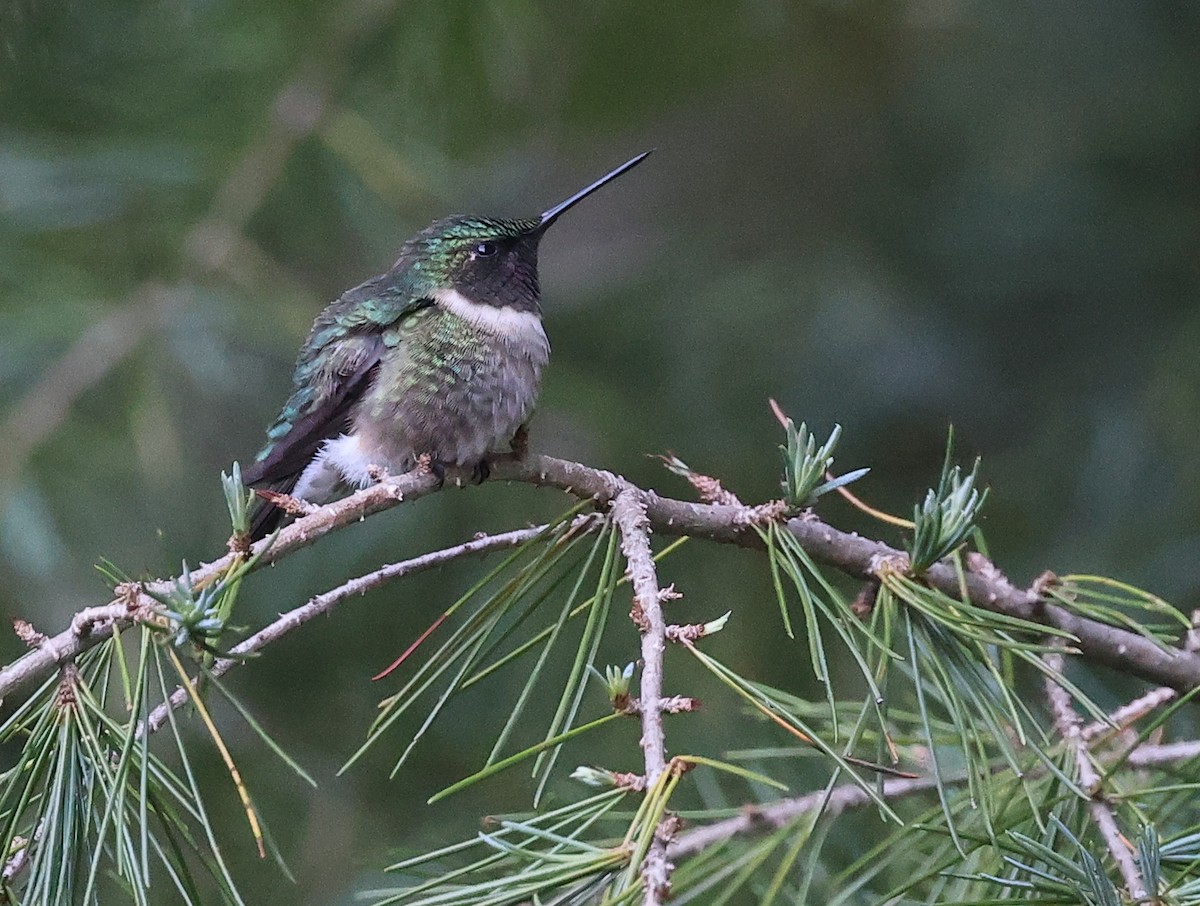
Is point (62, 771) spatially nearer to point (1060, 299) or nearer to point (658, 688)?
point (658, 688)

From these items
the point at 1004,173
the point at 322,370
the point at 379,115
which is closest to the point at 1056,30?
the point at 1004,173

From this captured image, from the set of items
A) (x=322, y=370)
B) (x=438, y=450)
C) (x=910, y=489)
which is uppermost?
(x=910, y=489)

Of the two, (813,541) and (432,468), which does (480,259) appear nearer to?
(432,468)

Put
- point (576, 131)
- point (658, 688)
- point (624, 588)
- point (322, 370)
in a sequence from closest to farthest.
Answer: point (658, 688) < point (322, 370) < point (624, 588) < point (576, 131)

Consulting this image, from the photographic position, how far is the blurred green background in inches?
122

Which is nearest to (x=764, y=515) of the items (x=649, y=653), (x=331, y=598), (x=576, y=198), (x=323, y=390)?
(x=649, y=653)

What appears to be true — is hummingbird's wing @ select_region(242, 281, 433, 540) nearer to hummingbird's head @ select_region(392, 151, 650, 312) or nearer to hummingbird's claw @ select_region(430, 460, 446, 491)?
hummingbird's head @ select_region(392, 151, 650, 312)

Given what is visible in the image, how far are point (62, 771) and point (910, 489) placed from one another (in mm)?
2846

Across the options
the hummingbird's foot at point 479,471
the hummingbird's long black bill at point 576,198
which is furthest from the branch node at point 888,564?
the hummingbird's long black bill at point 576,198

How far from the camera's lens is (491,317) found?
7.74 feet

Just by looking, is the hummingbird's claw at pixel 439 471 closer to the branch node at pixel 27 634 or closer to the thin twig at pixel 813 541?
the thin twig at pixel 813 541

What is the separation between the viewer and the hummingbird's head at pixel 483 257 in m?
2.44

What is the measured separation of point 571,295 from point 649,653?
11.5 feet

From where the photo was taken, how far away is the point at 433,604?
333 centimetres
